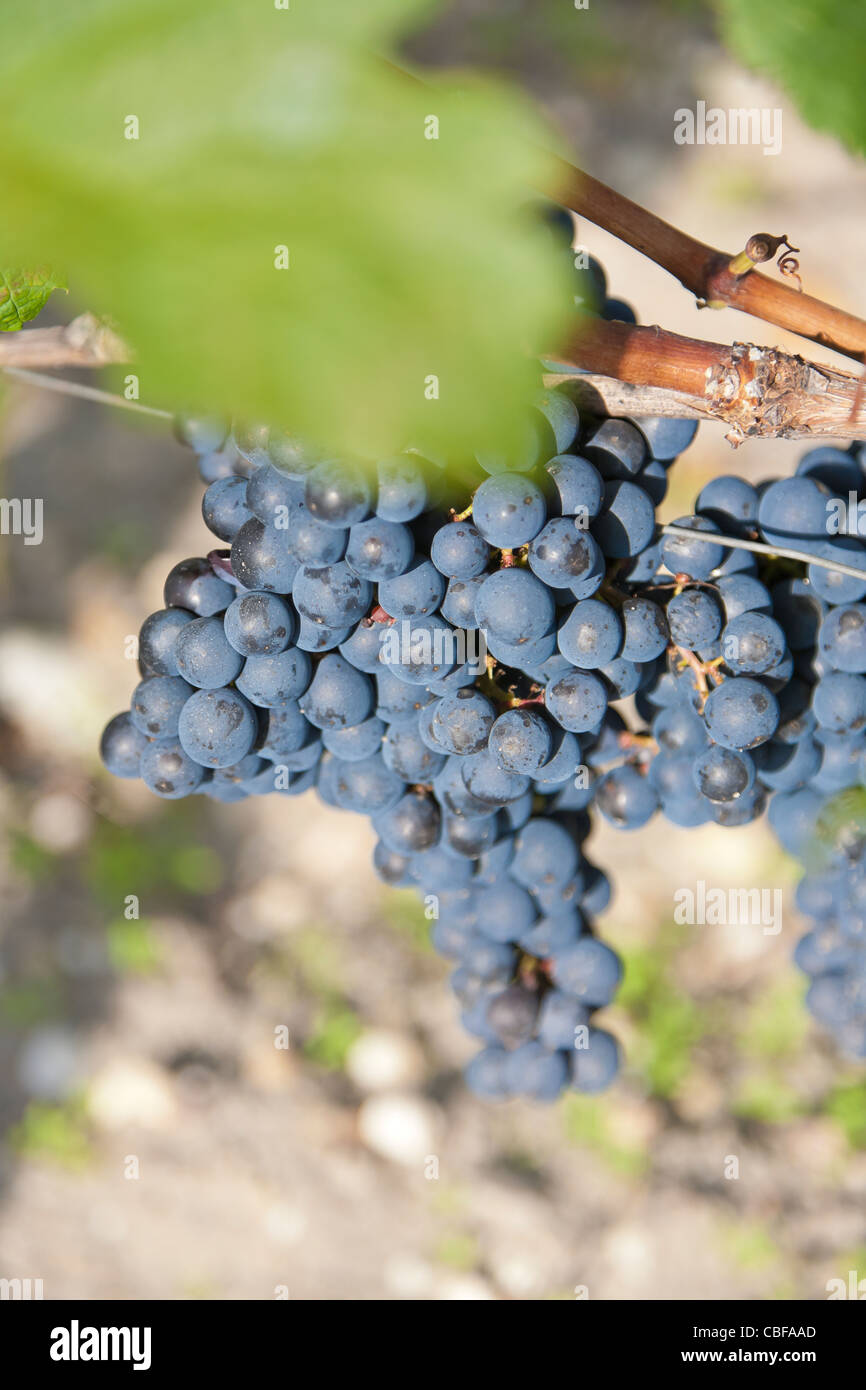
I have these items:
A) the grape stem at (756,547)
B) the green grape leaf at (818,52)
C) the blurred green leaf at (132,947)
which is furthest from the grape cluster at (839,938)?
the blurred green leaf at (132,947)

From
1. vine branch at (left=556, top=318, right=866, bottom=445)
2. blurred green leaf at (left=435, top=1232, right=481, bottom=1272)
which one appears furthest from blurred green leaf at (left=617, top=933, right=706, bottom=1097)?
vine branch at (left=556, top=318, right=866, bottom=445)

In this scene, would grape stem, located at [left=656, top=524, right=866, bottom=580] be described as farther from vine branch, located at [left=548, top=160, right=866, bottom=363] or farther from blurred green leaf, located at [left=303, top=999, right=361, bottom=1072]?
blurred green leaf, located at [left=303, top=999, right=361, bottom=1072]

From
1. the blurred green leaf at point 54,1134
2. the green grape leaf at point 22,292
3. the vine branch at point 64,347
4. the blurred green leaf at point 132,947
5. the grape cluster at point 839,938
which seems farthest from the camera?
the blurred green leaf at point 132,947

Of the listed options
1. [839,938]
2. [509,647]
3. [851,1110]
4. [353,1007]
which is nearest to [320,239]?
[509,647]

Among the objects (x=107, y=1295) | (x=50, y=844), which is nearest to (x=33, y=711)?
(x=50, y=844)

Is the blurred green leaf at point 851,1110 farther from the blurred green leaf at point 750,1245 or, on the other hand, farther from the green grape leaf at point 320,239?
the green grape leaf at point 320,239

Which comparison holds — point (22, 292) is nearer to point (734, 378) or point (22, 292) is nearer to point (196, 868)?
point (734, 378)
